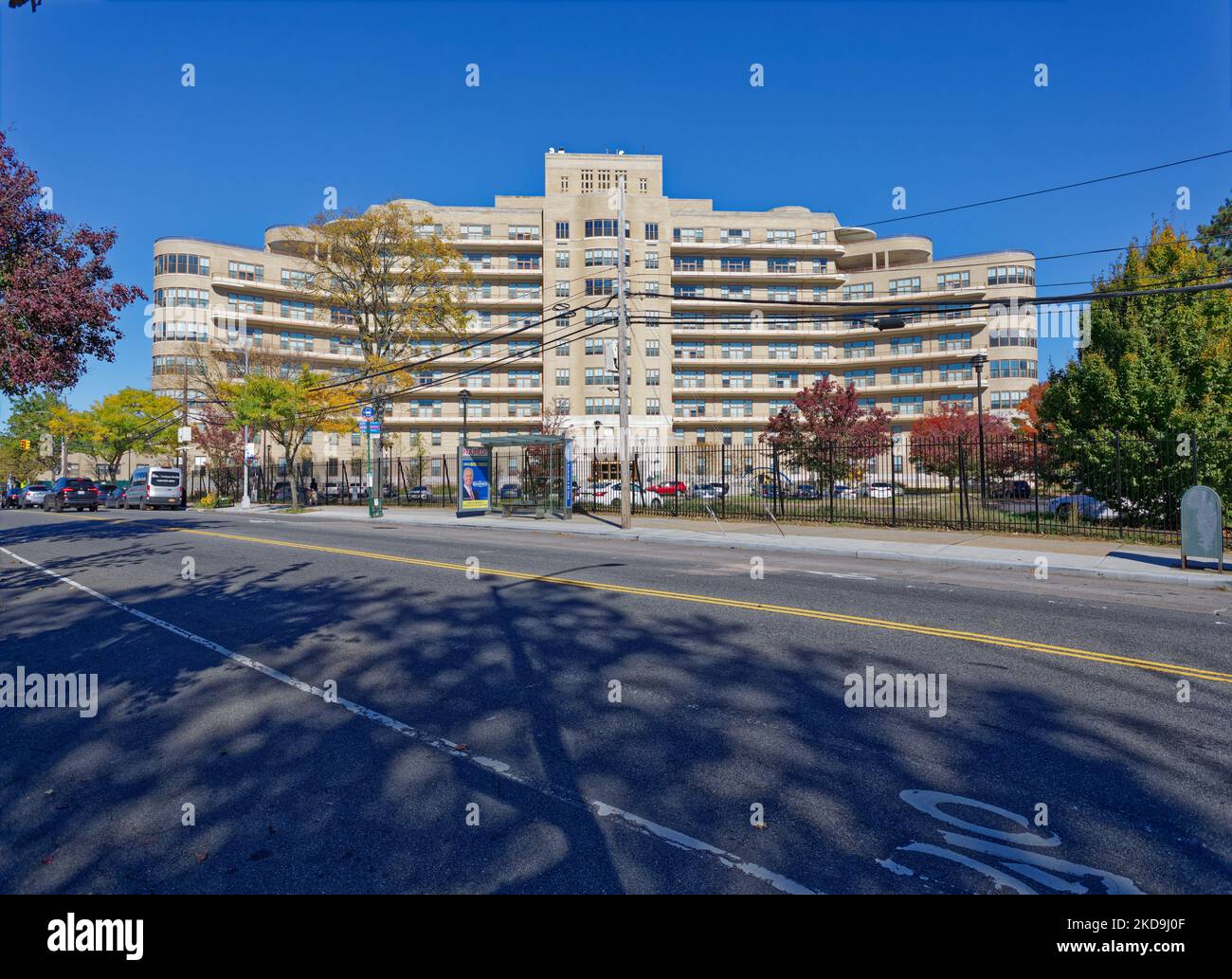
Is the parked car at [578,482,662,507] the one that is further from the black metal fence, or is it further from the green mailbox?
the green mailbox

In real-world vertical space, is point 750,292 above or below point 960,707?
above

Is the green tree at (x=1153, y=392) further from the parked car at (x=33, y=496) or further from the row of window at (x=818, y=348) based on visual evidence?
the parked car at (x=33, y=496)

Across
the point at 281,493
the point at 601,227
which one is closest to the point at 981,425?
the point at 281,493

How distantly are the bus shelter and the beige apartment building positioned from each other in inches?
1231

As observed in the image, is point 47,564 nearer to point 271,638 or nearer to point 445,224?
point 271,638

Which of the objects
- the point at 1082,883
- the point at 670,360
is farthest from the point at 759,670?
the point at 670,360

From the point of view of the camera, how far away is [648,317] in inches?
2453

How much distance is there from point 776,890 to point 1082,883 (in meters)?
1.31

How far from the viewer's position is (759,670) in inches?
238

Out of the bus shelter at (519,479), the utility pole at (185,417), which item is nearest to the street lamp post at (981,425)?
the bus shelter at (519,479)

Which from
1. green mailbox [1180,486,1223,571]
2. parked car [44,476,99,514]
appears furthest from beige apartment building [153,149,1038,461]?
green mailbox [1180,486,1223,571]

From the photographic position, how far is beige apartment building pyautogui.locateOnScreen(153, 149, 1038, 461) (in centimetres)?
6378

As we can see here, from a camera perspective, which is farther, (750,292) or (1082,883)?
(750,292)

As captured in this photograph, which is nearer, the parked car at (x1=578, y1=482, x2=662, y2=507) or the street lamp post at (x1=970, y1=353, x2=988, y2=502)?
the street lamp post at (x1=970, y1=353, x2=988, y2=502)
